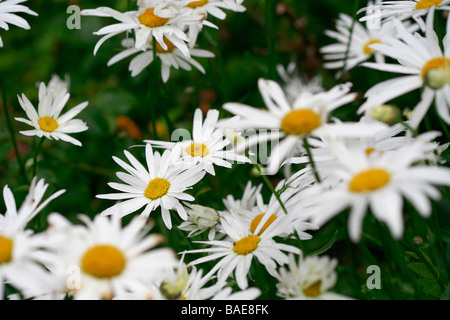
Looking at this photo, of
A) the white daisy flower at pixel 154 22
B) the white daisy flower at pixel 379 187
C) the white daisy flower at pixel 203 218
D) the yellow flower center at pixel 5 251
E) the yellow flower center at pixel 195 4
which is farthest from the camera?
the yellow flower center at pixel 195 4

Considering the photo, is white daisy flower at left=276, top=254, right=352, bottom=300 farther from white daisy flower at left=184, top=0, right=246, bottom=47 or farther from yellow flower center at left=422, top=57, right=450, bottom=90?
white daisy flower at left=184, top=0, right=246, bottom=47

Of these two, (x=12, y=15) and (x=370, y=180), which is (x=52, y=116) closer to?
(x=12, y=15)

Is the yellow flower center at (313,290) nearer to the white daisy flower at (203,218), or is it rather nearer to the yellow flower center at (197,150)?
the white daisy flower at (203,218)

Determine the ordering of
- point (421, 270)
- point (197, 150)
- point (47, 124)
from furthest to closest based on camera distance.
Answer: point (47, 124) → point (197, 150) → point (421, 270)

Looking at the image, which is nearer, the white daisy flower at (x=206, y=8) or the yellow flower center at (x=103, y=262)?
the yellow flower center at (x=103, y=262)

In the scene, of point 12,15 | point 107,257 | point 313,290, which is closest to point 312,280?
point 313,290

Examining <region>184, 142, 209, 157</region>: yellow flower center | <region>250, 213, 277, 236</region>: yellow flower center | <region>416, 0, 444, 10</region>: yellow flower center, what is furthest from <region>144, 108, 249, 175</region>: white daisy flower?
<region>416, 0, 444, 10</region>: yellow flower center

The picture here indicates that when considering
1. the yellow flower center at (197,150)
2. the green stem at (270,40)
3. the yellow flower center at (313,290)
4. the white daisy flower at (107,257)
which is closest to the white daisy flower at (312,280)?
the yellow flower center at (313,290)
